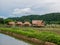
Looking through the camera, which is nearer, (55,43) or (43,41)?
(55,43)

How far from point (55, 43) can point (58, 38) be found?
1.90 feet

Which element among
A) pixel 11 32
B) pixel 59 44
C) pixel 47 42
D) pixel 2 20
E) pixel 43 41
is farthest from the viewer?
pixel 2 20

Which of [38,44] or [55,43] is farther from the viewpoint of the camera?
[38,44]

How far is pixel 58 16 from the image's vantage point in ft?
272

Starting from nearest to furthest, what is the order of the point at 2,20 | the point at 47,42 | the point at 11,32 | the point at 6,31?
the point at 47,42, the point at 11,32, the point at 6,31, the point at 2,20

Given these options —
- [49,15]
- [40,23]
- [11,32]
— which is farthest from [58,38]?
[49,15]

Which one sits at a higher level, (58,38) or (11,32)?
(58,38)

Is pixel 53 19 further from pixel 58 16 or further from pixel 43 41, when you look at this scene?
pixel 43 41

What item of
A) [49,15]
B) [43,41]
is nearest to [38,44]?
[43,41]

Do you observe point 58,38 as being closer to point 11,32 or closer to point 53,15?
point 11,32

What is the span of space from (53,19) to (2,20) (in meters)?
21.0

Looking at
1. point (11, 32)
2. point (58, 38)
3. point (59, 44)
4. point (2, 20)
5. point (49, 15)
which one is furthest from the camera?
point (49, 15)

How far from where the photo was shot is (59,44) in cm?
1658

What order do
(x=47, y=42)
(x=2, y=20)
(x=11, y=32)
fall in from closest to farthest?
(x=47, y=42), (x=11, y=32), (x=2, y=20)
